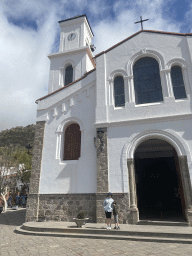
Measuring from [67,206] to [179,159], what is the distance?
6267 millimetres

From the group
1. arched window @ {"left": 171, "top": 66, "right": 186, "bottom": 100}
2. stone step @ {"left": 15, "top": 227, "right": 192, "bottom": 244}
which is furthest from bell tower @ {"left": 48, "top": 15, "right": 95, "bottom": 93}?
stone step @ {"left": 15, "top": 227, "right": 192, "bottom": 244}

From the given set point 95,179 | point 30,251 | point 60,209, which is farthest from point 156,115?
point 30,251

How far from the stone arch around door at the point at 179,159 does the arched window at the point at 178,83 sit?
2.28 meters

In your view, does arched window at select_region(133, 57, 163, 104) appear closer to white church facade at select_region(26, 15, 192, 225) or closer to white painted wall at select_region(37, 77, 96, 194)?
white church facade at select_region(26, 15, 192, 225)

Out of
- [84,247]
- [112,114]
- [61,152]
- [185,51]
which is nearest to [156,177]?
[112,114]

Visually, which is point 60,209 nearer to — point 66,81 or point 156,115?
point 156,115

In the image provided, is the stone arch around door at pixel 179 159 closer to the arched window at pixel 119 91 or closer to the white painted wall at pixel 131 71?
the white painted wall at pixel 131 71

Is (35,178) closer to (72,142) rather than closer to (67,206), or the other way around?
(67,206)

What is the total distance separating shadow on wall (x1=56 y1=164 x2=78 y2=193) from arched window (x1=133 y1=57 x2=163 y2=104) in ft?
17.6

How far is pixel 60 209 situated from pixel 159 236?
5.28 metres

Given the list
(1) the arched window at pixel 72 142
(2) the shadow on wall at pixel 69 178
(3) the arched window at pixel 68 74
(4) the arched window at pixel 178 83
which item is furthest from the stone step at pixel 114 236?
(3) the arched window at pixel 68 74

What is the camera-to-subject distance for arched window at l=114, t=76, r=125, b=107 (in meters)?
10.8

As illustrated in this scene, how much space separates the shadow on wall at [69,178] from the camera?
9.96 m

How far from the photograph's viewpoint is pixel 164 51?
1076 cm
